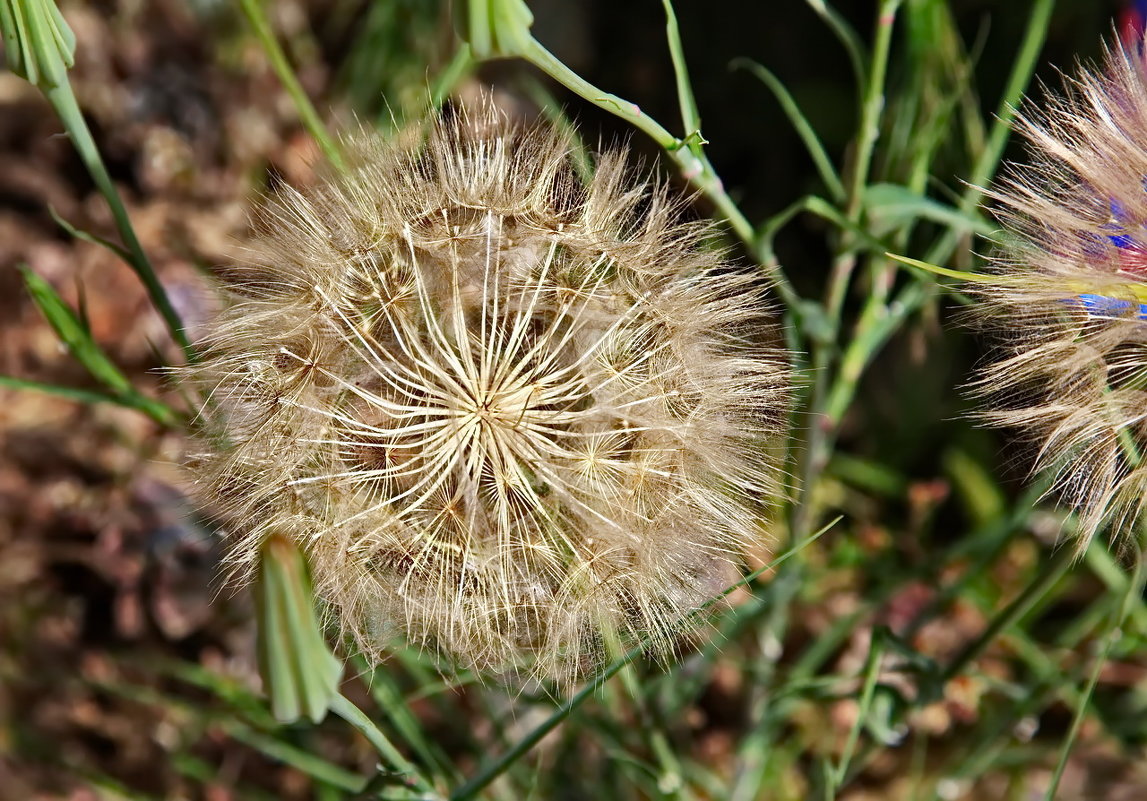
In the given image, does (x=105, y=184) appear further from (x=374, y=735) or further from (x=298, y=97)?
(x=374, y=735)

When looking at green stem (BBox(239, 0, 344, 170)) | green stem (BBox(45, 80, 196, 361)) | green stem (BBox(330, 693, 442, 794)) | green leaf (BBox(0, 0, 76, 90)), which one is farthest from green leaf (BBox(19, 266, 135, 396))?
green stem (BBox(330, 693, 442, 794))

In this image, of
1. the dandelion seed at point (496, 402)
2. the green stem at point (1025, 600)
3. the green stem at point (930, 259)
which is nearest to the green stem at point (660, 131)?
the dandelion seed at point (496, 402)

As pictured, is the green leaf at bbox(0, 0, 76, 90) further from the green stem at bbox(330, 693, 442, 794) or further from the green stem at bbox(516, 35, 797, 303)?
the green stem at bbox(330, 693, 442, 794)

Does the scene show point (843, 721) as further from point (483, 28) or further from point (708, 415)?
point (483, 28)

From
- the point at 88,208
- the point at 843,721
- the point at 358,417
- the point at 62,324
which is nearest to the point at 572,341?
the point at 358,417

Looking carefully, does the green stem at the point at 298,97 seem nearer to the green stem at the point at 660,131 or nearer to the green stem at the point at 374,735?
the green stem at the point at 660,131
